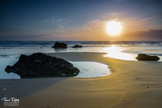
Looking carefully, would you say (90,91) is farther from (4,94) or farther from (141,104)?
(4,94)

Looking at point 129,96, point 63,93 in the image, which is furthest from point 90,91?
point 129,96

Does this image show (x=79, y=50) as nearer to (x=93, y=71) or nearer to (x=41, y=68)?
(x=93, y=71)

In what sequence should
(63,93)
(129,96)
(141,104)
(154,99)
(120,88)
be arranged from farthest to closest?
1. (120,88)
2. (63,93)
3. (129,96)
4. (154,99)
5. (141,104)

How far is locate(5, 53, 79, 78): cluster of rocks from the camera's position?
6.34 m

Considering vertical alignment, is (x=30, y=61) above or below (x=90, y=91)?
above

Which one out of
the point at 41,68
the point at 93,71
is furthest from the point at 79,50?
the point at 41,68

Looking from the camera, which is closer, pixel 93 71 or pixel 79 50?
pixel 93 71

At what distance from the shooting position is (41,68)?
6.81 metres

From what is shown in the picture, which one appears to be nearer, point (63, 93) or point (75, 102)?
point (75, 102)

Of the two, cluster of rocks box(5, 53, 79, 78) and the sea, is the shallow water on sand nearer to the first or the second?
cluster of rocks box(5, 53, 79, 78)

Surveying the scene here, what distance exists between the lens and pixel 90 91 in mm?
3717

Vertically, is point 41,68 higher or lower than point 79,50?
lower

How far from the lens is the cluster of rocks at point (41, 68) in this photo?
6.34 metres

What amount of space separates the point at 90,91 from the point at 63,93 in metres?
0.92
